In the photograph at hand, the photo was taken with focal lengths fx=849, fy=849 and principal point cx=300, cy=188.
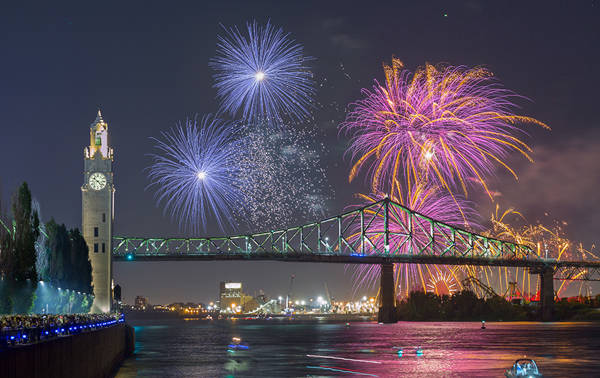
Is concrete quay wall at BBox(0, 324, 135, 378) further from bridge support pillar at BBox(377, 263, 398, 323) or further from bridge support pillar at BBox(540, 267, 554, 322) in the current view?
bridge support pillar at BBox(540, 267, 554, 322)

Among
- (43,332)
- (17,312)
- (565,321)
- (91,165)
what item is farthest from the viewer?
(565,321)

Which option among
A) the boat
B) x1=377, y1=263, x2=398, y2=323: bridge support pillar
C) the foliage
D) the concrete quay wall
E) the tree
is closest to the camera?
the concrete quay wall

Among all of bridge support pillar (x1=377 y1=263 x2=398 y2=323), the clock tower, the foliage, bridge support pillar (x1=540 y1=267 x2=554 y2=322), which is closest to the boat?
the foliage

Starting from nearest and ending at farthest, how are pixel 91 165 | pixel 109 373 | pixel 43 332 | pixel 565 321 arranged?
pixel 43 332 → pixel 109 373 → pixel 91 165 → pixel 565 321

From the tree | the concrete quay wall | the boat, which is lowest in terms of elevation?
the boat

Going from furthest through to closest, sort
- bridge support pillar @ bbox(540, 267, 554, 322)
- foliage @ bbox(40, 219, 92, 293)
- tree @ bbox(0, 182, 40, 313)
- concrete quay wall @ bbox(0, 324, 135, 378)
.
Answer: bridge support pillar @ bbox(540, 267, 554, 322)
foliage @ bbox(40, 219, 92, 293)
tree @ bbox(0, 182, 40, 313)
concrete quay wall @ bbox(0, 324, 135, 378)

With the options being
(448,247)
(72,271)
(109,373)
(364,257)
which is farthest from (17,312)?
(448,247)

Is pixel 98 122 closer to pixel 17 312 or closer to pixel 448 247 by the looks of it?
pixel 17 312
